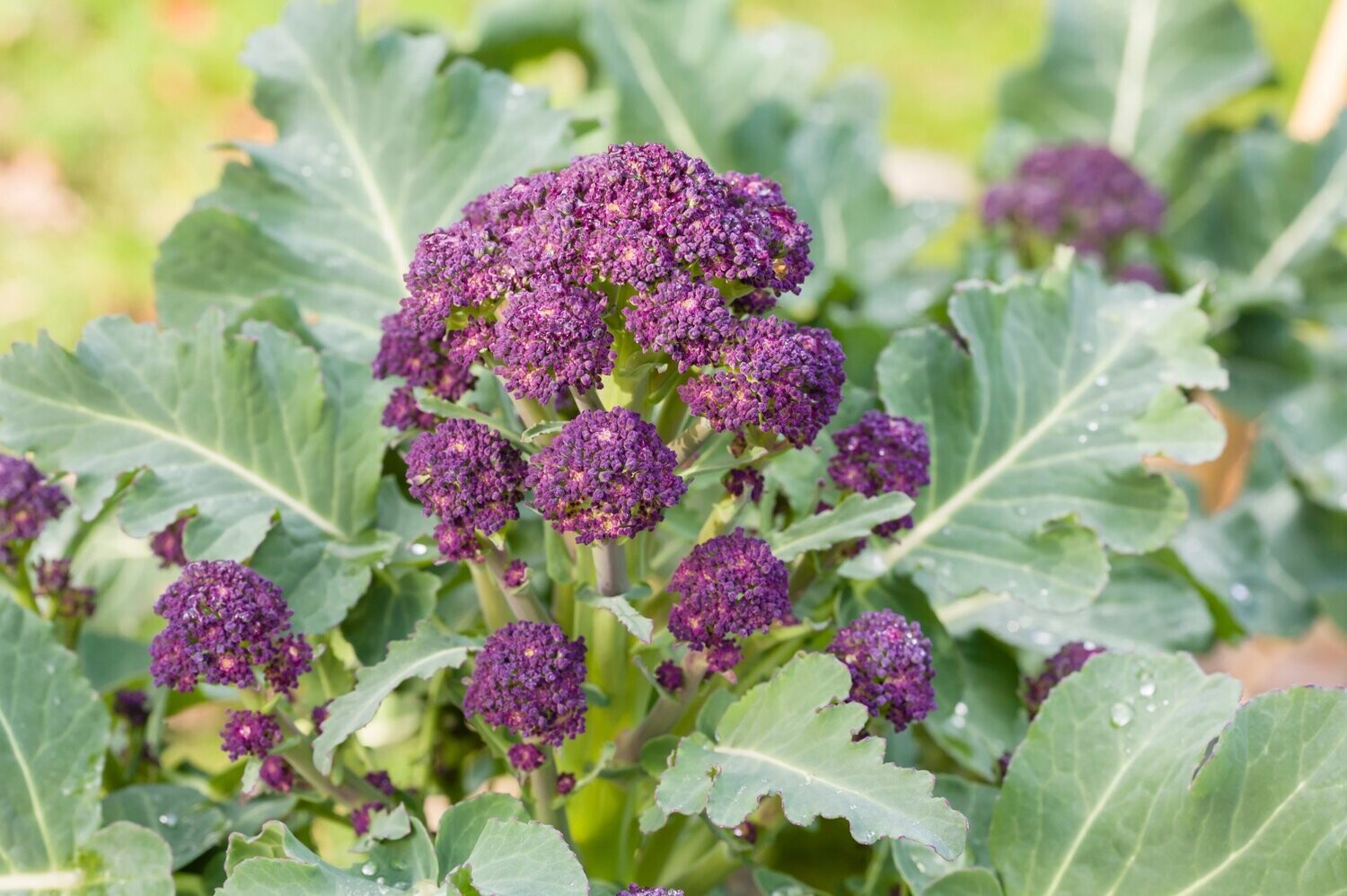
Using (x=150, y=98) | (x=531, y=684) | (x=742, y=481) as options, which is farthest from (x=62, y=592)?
(x=150, y=98)

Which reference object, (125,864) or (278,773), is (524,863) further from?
(125,864)

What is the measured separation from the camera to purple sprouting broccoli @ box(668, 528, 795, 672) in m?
0.94

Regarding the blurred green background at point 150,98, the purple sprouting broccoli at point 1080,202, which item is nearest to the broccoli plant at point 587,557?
the purple sprouting broccoli at point 1080,202

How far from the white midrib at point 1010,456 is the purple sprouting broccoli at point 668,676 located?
35 cm

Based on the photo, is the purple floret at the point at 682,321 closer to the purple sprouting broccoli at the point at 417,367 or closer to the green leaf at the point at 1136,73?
the purple sprouting broccoli at the point at 417,367

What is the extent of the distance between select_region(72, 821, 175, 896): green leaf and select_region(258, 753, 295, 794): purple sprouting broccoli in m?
0.10

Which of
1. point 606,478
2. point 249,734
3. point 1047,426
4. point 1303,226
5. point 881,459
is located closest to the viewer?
point 606,478

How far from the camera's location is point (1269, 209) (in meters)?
2.22

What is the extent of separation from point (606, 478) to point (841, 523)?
0.72 feet

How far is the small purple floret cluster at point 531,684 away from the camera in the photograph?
93cm

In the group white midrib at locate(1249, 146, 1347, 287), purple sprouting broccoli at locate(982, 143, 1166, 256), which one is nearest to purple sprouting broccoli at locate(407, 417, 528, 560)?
purple sprouting broccoli at locate(982, 143, 1166, 256)

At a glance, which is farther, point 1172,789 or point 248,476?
point 248,476

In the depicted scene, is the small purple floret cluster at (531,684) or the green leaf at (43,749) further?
the green leaf at (43,749)

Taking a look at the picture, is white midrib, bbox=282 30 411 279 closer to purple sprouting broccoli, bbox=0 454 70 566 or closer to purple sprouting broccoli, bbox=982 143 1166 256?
purple sprouting broccoli, bbox=0 454 70 566
